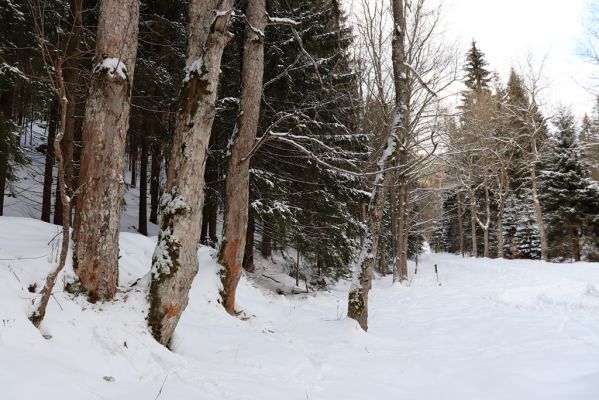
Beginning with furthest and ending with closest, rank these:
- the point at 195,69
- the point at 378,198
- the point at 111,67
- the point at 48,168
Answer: the point at 48,168 → the point at 378,198 → the point at 195,69 → the point at 111,67

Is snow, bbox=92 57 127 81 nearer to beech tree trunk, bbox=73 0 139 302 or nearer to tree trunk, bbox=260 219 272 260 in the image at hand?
beech tree trunk, bbox=73 0 139 302

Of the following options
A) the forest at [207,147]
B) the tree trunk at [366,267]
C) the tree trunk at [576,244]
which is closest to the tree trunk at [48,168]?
the forest at [207,147]

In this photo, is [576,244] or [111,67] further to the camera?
[576,244]

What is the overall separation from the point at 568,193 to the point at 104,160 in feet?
90.5

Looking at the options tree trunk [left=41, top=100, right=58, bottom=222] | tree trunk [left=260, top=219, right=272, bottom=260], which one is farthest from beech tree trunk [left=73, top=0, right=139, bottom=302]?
tree trunk [left=41, top=100, right=58, bottom=222]

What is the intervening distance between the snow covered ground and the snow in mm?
2062

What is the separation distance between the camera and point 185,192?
4055mm

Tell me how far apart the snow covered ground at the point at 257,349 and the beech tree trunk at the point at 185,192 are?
0.85 feet

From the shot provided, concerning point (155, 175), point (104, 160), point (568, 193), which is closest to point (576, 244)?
point (568, 193)

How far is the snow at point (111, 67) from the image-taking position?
3930mm

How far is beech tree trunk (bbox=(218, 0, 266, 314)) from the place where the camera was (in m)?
6.29

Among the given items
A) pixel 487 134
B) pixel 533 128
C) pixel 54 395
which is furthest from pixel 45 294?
pixel 533 128

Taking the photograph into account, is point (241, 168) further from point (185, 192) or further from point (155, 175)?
point (155, 175)

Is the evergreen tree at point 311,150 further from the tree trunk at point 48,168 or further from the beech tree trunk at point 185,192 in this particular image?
the tree trunk at point 48,168
